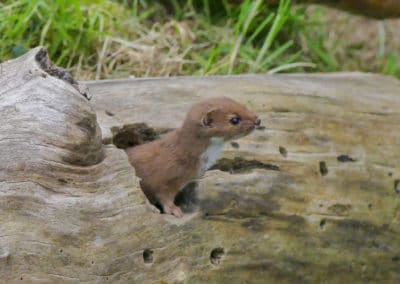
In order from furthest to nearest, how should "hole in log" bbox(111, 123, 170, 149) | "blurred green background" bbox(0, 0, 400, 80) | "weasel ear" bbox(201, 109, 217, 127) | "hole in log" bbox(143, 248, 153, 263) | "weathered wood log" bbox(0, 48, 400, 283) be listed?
1. "blurred green background" bbox(0, 0, 400, 80)
2. "hole in log" bbox(111, 123, 170, 149)
3. "weasel ear" bbox(201, 109, 217, 127)
4. "hole in log" bbox(143, 248, 153, 263)
5. "weathered wood log" bbox(0, 48, 400, 283)

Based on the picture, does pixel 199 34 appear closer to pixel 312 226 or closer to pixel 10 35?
pixel 10 35

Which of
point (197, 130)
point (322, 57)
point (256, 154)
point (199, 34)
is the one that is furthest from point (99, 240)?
point (322, 57)

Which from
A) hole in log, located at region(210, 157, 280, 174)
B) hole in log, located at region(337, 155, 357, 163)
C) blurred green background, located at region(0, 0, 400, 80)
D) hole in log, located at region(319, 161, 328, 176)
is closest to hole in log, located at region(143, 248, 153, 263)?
hole in log, located at region(210, 157, 280, 174)

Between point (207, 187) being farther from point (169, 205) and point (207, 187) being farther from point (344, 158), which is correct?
point (344, 158)

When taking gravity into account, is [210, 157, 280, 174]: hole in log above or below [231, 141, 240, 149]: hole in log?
below

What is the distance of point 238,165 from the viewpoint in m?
3.00

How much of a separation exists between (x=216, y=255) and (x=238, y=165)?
40 centimetres

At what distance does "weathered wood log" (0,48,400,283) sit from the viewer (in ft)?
8.06

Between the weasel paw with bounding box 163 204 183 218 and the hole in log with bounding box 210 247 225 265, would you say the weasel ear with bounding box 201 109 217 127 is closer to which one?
the weasel paw with bounding box 163 204 183 218

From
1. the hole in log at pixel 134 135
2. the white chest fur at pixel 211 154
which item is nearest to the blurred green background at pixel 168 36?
the hole in log at pixel 134 135

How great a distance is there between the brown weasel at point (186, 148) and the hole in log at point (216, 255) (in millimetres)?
185

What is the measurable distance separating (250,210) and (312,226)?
0.28 meters

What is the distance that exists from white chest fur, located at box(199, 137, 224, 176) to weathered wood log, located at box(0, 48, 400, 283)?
0.23ft

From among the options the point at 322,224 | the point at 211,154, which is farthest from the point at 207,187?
the point at 322,224
